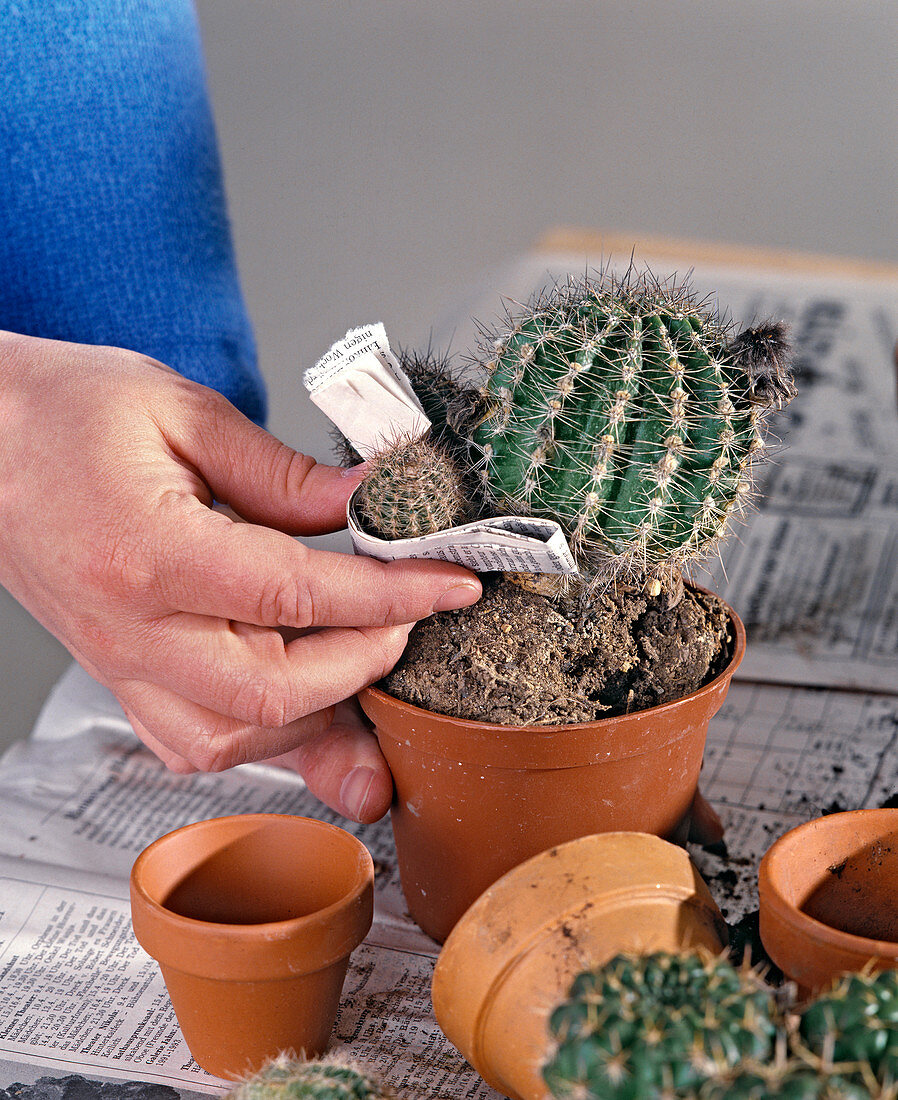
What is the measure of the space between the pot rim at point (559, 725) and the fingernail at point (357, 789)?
0.09 meters

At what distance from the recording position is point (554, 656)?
768 millimetres

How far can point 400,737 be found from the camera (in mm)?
779

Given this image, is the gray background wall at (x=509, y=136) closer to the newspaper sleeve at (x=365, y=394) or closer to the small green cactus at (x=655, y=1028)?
the newspaper sleeve at (x=365, y=394)

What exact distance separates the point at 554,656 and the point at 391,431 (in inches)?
8.4

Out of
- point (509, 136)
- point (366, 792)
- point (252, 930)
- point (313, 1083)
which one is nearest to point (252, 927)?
Result: point (252, 930)

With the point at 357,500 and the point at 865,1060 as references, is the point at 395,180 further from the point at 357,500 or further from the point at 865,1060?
the point at 865,1060

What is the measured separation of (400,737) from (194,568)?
0.71 feet

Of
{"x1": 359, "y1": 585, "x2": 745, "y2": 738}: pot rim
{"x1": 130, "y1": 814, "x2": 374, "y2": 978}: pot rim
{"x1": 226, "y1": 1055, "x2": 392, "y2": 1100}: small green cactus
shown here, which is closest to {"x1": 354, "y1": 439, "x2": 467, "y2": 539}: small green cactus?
{"x1": 359, "y1": 585, "x2": 745, "y2": 738}: pot rim

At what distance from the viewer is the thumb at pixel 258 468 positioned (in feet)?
2.50

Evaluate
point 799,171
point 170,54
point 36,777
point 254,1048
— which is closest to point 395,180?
point 799,171

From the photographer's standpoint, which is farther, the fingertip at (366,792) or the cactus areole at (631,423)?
the fingertip at (366,792)

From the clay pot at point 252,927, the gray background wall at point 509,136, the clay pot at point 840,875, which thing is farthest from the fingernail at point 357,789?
the gray background wall at point 509,136

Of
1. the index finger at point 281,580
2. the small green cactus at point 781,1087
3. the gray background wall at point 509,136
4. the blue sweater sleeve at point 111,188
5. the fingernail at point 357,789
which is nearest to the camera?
the small green cactus at point 781,1087

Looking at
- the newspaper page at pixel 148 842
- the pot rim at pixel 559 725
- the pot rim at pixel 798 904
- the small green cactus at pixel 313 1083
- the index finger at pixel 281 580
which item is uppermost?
the index finger at pixel 281 580
